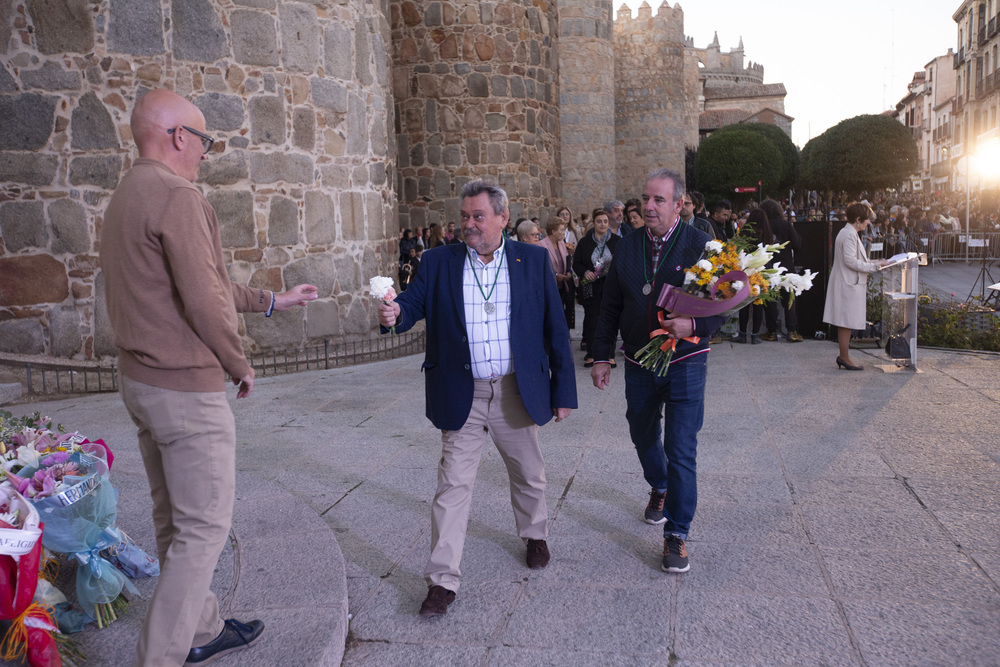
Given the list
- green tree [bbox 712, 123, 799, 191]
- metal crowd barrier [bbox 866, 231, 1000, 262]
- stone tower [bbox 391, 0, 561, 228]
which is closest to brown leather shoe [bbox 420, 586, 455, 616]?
stone tower [bbox 391, 0, 561, 228]

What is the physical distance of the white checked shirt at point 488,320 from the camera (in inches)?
148

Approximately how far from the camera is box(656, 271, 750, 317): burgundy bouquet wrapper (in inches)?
148

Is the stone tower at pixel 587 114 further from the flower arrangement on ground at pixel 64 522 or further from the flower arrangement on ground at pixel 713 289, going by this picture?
the flower arrangement on ground at pixel 64 522

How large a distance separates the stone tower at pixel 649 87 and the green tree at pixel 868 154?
2200cm

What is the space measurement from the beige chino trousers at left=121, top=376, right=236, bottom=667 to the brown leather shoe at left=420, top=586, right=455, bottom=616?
3.32 feet

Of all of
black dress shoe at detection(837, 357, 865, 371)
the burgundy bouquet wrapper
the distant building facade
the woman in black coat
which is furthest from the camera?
the distant building facade

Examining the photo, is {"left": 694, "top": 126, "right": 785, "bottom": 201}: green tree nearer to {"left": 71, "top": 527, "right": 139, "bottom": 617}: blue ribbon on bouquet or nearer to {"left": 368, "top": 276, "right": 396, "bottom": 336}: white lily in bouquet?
{"left": 368, "top": 276, "right": 396, "bottom": 336}: white lily in bouquet

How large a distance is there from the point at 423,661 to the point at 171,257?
173 cm

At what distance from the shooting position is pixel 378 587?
3.79 meters

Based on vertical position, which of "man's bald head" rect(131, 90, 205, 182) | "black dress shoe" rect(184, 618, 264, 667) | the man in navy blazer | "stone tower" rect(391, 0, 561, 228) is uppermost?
"stone tower" rect(391, 0, 561, 228)

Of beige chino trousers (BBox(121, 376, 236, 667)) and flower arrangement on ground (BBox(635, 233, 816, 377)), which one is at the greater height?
flower arrangement on ground (BBox(635, 233, 816, 377))

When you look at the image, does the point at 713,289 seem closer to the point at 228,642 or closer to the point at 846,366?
the point at 228,642

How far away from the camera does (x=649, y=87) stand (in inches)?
1298

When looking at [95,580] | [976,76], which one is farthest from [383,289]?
[976,76]
